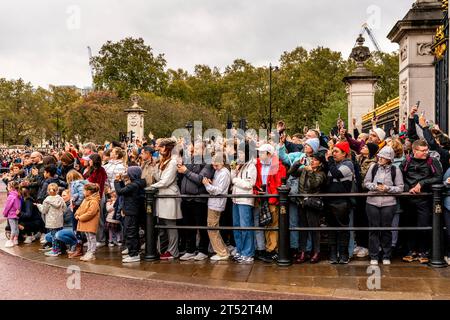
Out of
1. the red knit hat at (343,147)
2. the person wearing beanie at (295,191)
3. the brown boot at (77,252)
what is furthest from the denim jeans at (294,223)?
the brown boot at (77,252)

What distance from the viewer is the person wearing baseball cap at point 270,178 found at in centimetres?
791

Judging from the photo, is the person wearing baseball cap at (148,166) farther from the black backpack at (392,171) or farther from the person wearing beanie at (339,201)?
the black backpack at (392,171)

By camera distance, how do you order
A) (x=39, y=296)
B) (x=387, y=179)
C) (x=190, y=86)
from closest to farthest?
(x=39, y=296)
(x=387, y=179)
(x=190, y=86)

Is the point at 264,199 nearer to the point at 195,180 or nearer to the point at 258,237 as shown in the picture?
the point at 258,237

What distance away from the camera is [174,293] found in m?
6.31

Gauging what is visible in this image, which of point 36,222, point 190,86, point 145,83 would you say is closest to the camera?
point 36,222

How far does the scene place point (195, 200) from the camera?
819cm

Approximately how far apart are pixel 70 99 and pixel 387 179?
89767mm

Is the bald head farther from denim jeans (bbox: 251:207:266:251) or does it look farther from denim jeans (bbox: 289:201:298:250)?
denim jeans (bbox: 289:201:298:250)

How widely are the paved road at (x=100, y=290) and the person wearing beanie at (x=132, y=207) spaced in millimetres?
959

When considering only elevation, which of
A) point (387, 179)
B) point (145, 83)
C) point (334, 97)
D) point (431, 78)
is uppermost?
point (145, 83)

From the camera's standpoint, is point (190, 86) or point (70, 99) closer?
point (190, 86)
